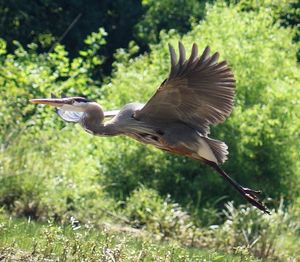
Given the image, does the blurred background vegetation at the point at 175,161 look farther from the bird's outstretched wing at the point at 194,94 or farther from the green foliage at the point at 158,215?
the bird's outstretched wing at the point at 194,94

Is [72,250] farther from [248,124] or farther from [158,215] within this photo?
[248,124]

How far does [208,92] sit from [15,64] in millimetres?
8628

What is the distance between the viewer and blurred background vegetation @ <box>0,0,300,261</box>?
12344 mm

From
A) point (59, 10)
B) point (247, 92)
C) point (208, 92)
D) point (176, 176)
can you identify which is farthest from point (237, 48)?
point (59, 10)

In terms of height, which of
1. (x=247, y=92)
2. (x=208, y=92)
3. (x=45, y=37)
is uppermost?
(x=208, y=92)

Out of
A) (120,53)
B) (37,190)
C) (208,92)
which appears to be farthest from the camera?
(120,53)

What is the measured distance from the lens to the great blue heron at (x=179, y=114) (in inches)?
314

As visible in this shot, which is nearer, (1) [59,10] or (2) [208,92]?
(2) [208,92]

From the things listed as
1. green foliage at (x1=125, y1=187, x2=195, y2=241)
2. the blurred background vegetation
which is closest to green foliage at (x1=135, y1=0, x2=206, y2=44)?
the blurred background vegetation

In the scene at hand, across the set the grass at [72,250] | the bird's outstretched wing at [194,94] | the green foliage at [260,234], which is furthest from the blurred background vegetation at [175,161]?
the bird's outstretched wing at [194,94]

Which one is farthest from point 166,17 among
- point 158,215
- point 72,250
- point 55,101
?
point 72,250

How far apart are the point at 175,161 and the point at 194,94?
6.30m

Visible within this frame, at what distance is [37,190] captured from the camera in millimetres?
12266

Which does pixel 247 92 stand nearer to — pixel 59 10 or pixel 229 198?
pixel 229 198
